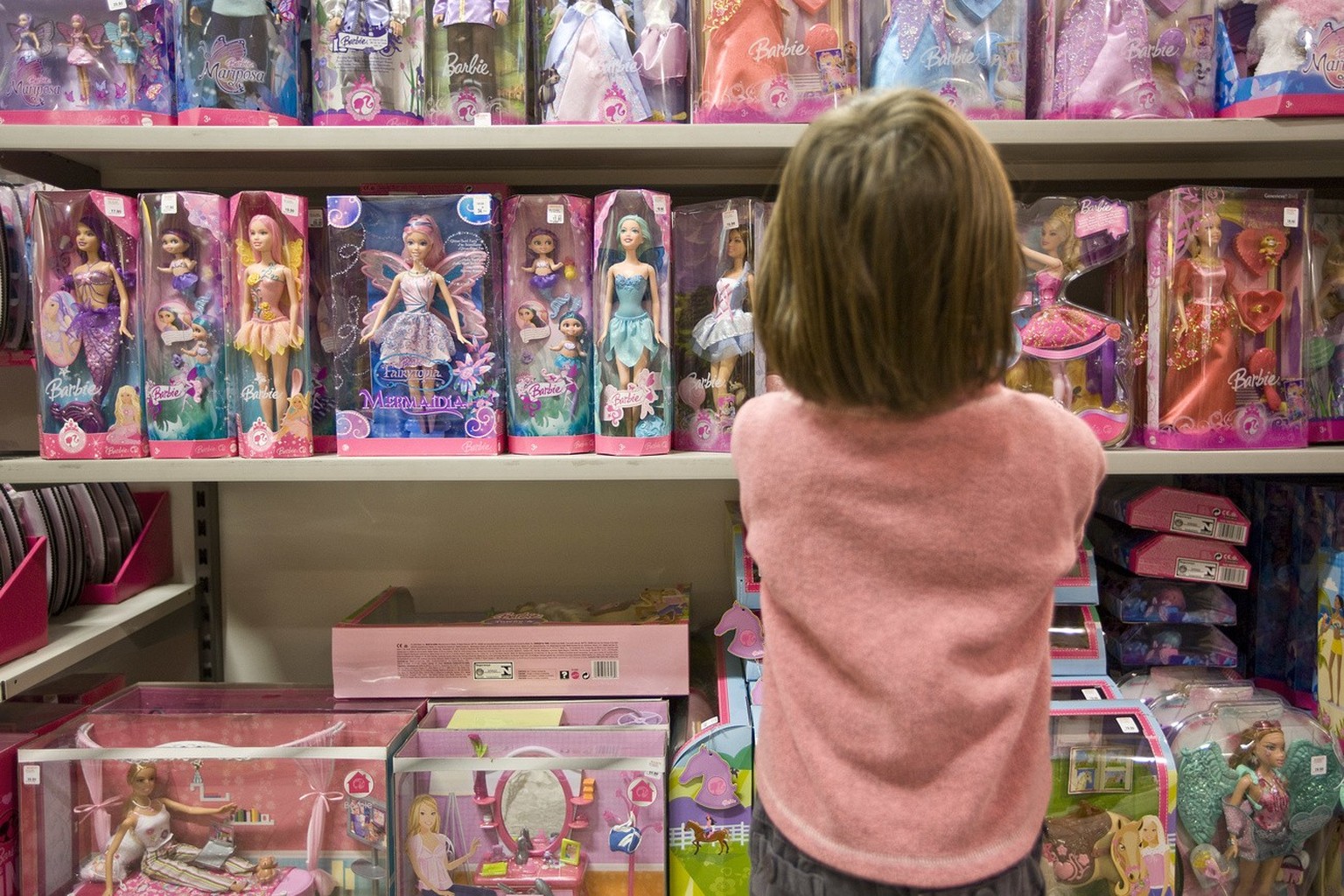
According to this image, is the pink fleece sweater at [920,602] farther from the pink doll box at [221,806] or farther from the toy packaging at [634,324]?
the pink doll box at [221,806]

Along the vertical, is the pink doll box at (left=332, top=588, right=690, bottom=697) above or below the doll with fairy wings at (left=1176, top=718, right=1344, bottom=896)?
above

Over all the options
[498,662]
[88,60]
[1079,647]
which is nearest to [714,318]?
[498,662]

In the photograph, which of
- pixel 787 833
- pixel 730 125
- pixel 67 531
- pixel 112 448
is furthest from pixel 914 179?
pixel 67 531

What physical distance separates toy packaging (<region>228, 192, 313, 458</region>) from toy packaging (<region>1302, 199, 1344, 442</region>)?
54.1 inches

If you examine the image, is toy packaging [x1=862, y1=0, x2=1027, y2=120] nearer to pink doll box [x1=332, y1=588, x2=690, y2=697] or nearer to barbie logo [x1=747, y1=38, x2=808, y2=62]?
barbie logo [x1=747, y1=38, x2=808, y2=62]

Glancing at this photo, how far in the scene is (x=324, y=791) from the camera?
1.18 m

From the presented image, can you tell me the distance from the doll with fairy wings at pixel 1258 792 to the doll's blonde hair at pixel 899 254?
822 millimetres

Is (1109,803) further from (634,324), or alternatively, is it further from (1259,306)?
(634,324)

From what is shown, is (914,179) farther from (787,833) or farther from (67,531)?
(67,531)

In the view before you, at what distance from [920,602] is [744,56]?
83 centimetres

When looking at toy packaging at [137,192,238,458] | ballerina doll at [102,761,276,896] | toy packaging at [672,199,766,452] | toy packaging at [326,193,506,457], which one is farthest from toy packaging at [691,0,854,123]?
ballerina doll at [102,761,276,896]

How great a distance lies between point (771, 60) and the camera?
1255 millimetres

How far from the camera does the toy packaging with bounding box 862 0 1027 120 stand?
4.10 ft

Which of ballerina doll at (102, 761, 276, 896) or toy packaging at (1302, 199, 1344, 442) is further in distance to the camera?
toy packaging at (1302, 199, 1344, 442)
